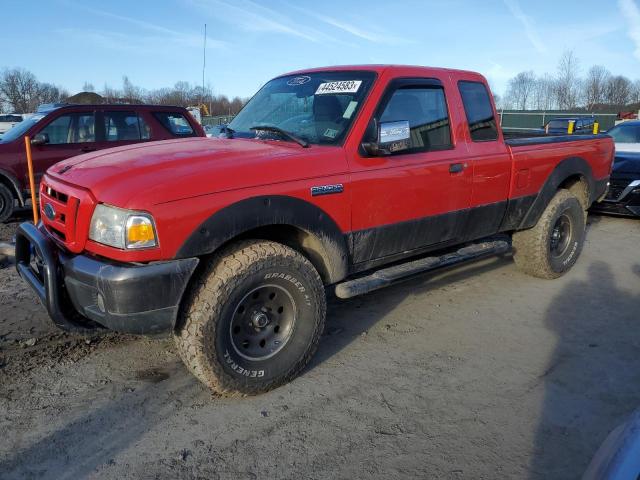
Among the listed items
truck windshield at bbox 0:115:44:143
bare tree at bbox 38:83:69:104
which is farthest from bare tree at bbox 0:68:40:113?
truck windshield at bbox 0:115:44:143

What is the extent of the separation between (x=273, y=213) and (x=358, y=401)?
1251 mm

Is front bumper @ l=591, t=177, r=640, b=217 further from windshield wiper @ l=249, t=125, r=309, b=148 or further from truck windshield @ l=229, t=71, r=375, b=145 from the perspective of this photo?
windshield wiper @ l=249, t=125, r=309, b=148

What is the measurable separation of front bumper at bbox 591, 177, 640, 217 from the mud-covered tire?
9.37 m

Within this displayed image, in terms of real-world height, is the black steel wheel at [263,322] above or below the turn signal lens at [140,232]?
below

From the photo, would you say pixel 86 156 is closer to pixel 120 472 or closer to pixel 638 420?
pixel 120 472

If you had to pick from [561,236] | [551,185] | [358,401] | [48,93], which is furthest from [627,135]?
[48,93]

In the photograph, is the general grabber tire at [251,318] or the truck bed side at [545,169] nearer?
the general grabber tire at [251,318]

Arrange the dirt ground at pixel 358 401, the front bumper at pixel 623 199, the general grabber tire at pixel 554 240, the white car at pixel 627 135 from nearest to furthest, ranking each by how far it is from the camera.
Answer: the dirt ground at pixel 358 401 < the general grabber tire at pixel 554 240 < the front bumper at pixel 623 199 < the white car at pixel 627 135

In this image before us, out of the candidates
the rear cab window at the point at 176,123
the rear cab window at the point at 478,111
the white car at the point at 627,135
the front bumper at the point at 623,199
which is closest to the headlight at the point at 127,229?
the rear cab window at the point at 478,111

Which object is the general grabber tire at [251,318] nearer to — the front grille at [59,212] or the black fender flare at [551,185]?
the front grille at [59,212]

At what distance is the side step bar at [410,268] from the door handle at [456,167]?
2.44 feet

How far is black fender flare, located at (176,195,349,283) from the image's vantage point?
9.40 ft

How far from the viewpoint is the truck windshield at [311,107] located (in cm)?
367

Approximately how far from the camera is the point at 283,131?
12.0 ft
